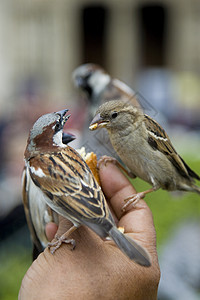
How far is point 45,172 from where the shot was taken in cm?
138

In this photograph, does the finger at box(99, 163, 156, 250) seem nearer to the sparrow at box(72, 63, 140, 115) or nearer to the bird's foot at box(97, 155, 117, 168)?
the bird's foot at box(97, 155, 117, 168)

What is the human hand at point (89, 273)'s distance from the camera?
143 cm

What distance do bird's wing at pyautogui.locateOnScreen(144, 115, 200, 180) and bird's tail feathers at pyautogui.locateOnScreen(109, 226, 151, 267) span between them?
1.88ft

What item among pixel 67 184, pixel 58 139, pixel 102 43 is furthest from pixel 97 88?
pixel 102 43

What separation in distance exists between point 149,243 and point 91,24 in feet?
44.9

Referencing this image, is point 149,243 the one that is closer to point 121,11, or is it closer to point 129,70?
point 129,70

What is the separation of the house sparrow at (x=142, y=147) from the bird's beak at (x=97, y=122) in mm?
38

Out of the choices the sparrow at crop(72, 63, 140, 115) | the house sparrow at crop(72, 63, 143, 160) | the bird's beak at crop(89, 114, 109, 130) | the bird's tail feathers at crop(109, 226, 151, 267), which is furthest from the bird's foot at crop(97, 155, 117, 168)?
the sparrow at crop(72, 63, 140, 115)

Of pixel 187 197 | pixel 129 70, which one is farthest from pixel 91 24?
pixel 187 197

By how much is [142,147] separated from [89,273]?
0.59 meters

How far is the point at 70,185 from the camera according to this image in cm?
135

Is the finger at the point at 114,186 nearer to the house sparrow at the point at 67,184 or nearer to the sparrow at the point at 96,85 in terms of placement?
the house sparrow at the point at 67,184

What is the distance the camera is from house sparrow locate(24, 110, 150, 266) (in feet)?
4.30

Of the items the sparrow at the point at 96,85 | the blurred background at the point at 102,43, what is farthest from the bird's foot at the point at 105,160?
the blurred background at the point at 102,43
